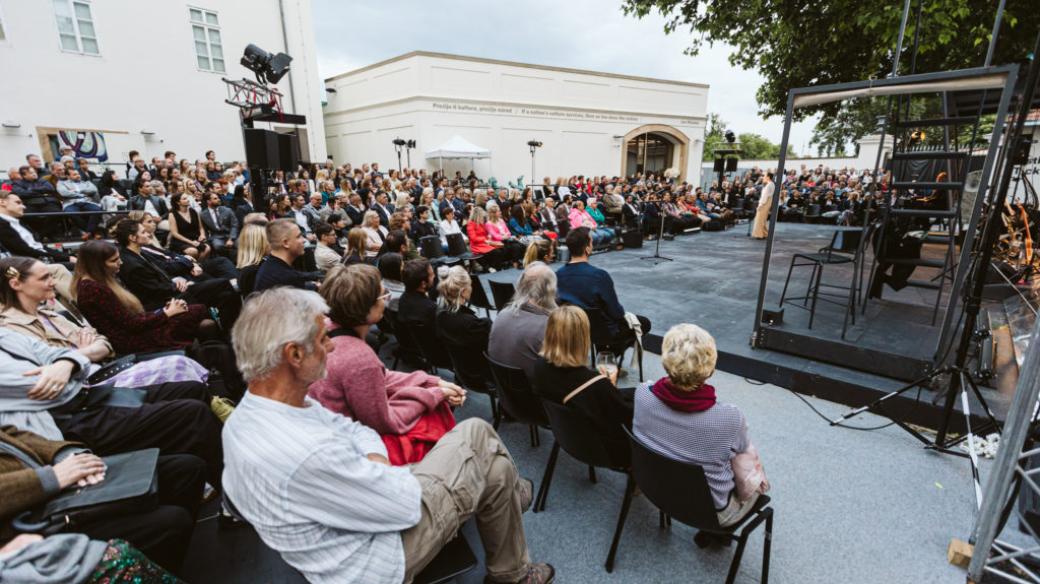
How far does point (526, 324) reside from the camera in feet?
8.56

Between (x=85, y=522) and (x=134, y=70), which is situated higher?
(x=134, y=70)

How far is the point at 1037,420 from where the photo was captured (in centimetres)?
191

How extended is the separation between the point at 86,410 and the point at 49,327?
699 millimetres

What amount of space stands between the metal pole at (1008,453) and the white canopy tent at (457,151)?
647 inches

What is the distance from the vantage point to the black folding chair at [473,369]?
9.46ft

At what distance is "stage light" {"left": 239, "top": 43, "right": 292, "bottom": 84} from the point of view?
574 centimetres

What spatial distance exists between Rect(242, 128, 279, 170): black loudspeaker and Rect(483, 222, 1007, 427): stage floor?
349 centimetres

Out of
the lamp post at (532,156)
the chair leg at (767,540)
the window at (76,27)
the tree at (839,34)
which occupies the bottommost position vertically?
the chair leg at (767,540)

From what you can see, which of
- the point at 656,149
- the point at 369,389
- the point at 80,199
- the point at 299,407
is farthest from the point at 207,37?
the point at 656,149

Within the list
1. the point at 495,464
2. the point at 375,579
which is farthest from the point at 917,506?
the point at 375,579

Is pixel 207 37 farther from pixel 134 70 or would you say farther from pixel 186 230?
pixel 186 230

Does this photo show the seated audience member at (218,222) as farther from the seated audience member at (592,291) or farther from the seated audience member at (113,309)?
the seated audience member at (592,291)

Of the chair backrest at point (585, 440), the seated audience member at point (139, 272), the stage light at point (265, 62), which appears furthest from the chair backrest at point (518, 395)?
the stage light at point (265, 62)

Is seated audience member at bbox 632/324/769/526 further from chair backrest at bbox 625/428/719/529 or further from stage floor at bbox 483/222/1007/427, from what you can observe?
stage floor at bbox 483/222/1007/427
